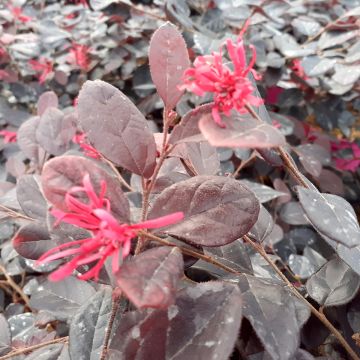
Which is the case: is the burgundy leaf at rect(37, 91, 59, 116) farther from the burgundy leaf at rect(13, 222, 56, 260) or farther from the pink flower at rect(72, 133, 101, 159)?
the burgundy leaf at rect(13, 222, 56, 260)

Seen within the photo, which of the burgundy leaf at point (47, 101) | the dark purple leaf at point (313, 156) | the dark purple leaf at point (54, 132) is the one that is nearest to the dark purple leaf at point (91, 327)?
the dark purple leaf at point (54, 132)

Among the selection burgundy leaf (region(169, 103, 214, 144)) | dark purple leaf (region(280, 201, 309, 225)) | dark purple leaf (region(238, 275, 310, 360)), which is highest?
burgundy leaf (region(169, 103, 214, 144))

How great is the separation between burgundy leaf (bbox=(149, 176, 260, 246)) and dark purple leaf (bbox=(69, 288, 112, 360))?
0.58 feet

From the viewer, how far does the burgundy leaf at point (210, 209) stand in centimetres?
49

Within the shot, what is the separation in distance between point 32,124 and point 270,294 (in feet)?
2.34

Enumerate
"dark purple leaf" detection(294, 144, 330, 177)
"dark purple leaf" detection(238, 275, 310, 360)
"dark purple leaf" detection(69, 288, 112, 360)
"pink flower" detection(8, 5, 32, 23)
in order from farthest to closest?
"pink flower" detection(8, 5, 32, 23) < "dark purple leaf" detection(294, 144, 330, 177) < "dark purple leaf" detection(69, 288, 112, 360) < "dark purple leaf" detection(238, 275, 310, 360)

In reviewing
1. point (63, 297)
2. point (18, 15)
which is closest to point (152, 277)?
point (63, 297)

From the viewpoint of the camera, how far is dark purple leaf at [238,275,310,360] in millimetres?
476

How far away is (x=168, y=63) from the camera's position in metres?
0.52

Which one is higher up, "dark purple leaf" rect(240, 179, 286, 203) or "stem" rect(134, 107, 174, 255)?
"stem" rect(134, 107, 174, 255)

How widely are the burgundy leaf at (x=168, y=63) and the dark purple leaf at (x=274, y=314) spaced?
230 mm

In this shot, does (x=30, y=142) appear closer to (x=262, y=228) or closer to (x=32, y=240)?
→ (x=32, y=240)

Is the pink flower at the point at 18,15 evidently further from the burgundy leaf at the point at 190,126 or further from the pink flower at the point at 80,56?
the burgundy leaf at the point at 190,126

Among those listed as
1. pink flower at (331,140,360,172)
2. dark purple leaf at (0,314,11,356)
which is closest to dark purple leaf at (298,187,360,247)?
dark purple leaf at (0,314,11,356)
